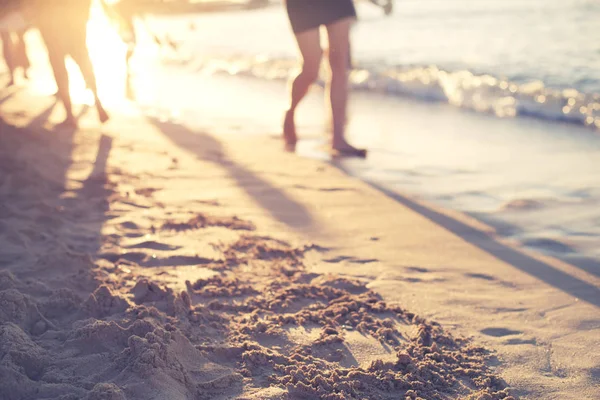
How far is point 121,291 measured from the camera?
8.76ft

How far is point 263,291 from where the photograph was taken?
280 cm

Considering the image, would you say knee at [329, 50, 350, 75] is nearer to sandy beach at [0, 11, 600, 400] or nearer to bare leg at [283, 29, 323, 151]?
bare leg at [283, 29, 323, 151]

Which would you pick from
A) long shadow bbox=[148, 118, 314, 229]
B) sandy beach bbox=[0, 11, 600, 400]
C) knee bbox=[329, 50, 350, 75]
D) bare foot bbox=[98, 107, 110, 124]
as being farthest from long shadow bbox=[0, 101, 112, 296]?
knee bbox=[329, 50, 350, 75]

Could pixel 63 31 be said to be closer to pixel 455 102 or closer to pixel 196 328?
pixel 196 328

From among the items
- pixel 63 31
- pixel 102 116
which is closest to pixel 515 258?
pixel 102 116

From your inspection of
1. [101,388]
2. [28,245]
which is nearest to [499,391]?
[101,388]

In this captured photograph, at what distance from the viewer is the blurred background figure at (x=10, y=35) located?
17.8ft

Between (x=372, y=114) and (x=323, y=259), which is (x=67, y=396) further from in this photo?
(x=372, y=114)

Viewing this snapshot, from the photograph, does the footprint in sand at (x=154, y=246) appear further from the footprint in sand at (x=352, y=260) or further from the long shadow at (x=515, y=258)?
the long shadow at (x=515, y=258)

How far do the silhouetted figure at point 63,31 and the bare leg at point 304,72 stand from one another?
149 cm

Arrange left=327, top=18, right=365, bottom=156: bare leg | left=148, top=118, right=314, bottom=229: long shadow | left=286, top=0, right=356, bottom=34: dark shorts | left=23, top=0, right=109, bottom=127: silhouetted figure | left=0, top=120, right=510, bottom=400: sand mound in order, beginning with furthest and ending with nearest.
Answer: left=23, top=0, right=109, bottom=127: silhouetted figure < left=327, top=18, right=365, bottom=156: bare leg < left=286, top=0, right=356, bottom=34: dark shorts < left=148, top=118, right=314, bottom=229: long shadow < left=0, top=120, right=510, bottom=400: sand mound

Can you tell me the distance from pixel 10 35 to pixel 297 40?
5.38 meters

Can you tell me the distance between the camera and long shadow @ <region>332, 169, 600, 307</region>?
282cm

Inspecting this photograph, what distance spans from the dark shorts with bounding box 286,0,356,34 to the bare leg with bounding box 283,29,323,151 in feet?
0.38
